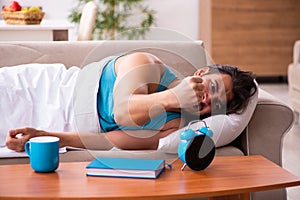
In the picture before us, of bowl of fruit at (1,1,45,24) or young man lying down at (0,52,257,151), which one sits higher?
bowl of fruit at (1,1,45,24)

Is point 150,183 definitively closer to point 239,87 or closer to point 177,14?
point 239,87

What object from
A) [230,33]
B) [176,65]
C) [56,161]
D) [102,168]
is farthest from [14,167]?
[230,33]

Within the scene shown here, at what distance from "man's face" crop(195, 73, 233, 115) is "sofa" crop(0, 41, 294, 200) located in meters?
0.13

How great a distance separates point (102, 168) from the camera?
1747 mm

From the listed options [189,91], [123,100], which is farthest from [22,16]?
[189,91]

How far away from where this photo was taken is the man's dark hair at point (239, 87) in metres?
2.14

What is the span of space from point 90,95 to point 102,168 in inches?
23.0

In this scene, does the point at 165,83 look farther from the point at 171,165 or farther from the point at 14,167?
the point at 14,167

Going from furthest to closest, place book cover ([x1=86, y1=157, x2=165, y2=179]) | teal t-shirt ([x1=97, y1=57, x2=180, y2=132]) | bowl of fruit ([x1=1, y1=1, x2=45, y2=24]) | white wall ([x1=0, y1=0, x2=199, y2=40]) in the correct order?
white wall ([x1=0, y1=0, x2=199, y2=40]) → bowl of fruit ([x1=1, y1=1, x2=45, y2=24]) → teal t-shirt ([x1=97, y1=57, x2=180, y2=132]) → book cover ([x1=86, y1=157, x2=165, y2=179])

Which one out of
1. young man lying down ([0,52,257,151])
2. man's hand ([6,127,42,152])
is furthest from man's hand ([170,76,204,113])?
man's hand ([6,127,42,152])

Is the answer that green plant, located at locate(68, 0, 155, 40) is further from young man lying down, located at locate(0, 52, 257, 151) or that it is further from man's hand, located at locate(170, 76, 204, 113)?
man's hand, located at locate(170, 76, 204, 113)

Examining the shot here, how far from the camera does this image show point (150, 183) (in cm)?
168

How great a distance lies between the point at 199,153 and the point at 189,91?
0.21 m

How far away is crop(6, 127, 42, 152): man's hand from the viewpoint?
2090mm
